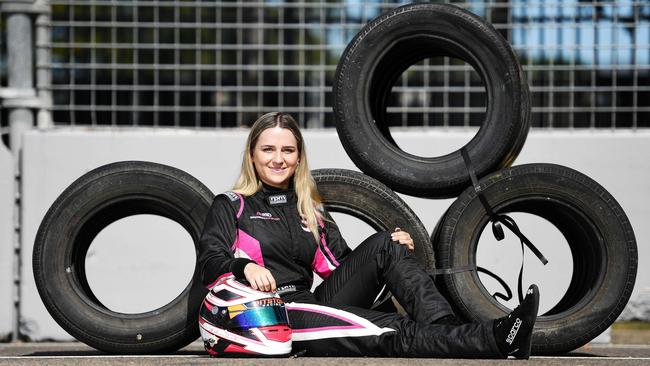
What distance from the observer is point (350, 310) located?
3904 mm

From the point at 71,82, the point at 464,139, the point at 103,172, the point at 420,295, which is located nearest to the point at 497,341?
the point at 420,295

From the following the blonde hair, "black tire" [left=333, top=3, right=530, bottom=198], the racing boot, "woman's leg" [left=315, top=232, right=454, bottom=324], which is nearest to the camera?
the racing boot

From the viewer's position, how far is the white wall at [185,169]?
6.21m

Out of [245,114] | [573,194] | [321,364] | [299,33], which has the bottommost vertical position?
[321,364]

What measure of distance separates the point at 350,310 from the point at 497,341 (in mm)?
575

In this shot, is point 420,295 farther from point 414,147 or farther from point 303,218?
point 414,147

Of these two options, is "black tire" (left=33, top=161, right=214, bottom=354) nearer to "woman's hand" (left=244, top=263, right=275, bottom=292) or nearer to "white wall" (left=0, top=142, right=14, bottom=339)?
"woman's hand" (left=244, top=263, right=275, bottom=292)

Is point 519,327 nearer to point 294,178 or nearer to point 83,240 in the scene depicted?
point 294,178

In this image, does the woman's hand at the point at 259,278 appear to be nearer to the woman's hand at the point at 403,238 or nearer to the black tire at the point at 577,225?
the woman's hand at the point at 403,238

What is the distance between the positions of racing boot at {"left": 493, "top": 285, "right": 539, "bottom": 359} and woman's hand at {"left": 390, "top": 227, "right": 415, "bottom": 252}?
597 mm

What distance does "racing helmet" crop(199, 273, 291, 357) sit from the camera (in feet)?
12.4

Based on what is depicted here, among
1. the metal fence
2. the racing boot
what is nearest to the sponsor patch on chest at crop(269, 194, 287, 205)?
the racing boot

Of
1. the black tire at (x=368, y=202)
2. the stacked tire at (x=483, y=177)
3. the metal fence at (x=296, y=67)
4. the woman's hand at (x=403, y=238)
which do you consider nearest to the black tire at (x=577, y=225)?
the stacked tire at (x=483, y=177)

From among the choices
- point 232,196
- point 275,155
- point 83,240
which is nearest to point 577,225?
point 275,155
